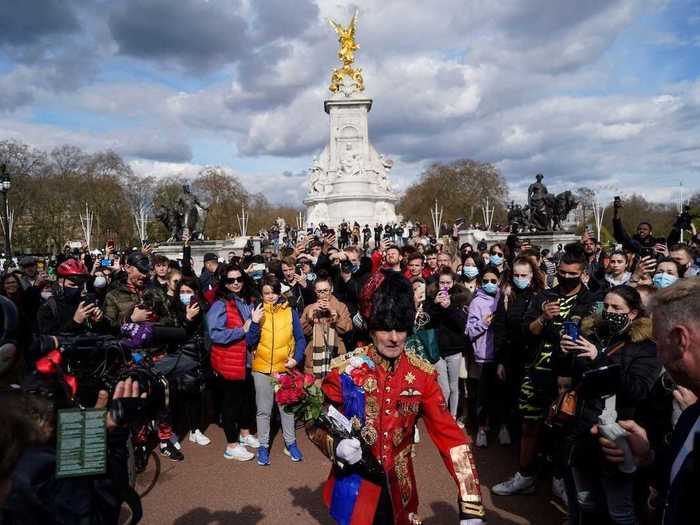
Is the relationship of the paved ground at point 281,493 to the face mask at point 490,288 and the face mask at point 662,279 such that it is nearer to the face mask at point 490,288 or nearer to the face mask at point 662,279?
Result: the face mask at point 490,288

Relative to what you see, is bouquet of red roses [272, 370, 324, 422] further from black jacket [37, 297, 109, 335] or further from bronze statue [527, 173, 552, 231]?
bronze statue [527, 173, 552, 231]

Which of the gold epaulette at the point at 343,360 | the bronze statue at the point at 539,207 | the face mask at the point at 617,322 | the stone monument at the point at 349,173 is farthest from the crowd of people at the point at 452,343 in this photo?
the stone monument at the point at 349,173

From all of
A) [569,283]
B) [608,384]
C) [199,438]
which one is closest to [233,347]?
[199,438]

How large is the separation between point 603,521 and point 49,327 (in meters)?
5.19

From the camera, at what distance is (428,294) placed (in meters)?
6.43

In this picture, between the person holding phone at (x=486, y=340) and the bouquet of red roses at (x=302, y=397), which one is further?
the person holding phone at (x=486, y=340)

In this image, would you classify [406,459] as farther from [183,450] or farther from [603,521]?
[183,450]

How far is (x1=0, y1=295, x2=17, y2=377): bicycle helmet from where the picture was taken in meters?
3.01

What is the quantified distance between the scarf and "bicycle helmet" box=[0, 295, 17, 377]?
3.00 meters

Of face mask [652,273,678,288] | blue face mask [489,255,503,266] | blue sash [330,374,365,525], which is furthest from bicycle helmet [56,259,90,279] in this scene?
blue face mask [489,255,503,266]

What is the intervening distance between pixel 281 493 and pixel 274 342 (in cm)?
150

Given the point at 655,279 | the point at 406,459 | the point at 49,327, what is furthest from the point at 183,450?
the point at 655,279

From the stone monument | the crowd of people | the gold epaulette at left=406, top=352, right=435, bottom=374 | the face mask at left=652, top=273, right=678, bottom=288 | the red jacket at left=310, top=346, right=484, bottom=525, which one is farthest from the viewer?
the stone monument

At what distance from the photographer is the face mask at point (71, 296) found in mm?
5566
